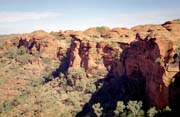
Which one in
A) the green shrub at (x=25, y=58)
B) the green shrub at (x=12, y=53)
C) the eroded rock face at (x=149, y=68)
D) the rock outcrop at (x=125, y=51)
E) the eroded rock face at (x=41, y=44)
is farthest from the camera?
the green shrub at (x=12, y=53)

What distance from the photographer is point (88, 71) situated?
3273 inches

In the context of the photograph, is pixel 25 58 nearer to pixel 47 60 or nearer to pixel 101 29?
pixel 47 60

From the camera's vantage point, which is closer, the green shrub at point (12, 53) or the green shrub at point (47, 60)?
the green shrub at point (47, 60)

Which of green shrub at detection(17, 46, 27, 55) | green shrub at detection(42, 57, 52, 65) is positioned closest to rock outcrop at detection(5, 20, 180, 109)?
green shrub at detection(42, 57, 52, 65)

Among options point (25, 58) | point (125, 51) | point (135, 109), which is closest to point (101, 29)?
point (25, 58)

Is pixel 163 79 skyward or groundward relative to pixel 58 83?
skyward

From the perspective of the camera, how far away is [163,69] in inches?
1989

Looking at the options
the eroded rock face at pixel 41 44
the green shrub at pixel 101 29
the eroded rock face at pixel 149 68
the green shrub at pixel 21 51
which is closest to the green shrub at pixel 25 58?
the eroded rock face at pixel 41 44

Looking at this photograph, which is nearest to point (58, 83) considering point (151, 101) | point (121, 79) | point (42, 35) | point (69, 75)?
point (69, 75)

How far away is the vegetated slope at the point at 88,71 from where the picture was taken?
54031 mm

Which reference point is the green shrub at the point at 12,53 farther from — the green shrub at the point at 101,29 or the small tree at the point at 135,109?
the small tree at the point at 135,109

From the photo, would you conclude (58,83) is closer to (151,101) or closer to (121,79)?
(121,79)

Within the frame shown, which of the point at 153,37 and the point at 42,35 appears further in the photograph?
the point at 42,35

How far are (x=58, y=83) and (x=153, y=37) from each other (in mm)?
35074
